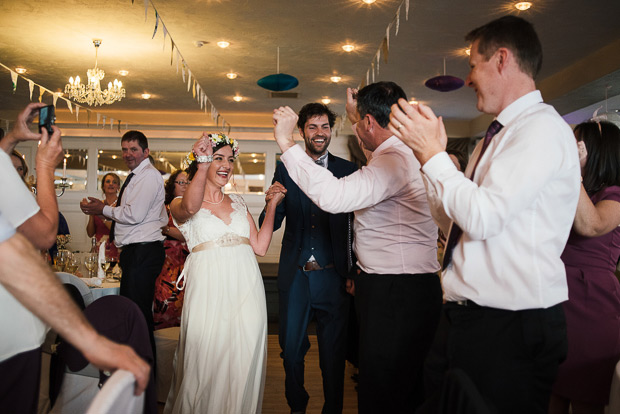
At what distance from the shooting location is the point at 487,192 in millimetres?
1255

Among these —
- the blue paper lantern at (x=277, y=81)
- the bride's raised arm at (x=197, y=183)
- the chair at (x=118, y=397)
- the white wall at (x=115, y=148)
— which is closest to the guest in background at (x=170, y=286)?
the bride's raised arm at (x=197, y=183)

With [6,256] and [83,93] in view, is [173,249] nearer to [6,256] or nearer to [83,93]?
[83,93]

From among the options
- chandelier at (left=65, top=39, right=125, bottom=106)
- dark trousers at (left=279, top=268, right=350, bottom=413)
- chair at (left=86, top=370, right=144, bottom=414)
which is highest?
chandelier at (left=65, top=39, right=125, bottom=106)

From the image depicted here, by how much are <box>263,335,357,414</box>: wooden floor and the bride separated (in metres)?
0.68

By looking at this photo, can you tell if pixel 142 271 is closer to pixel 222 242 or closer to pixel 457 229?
pixel 222 242

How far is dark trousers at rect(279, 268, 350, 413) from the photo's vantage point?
2.93 meters

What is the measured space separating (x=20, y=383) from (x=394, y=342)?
131 cm

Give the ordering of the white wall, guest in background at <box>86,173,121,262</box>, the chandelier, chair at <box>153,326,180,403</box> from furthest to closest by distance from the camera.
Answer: the white wall → the chandelier → guest in background at <box>86,173,121,262</box> → chair at <box>153,326,180,403</box>

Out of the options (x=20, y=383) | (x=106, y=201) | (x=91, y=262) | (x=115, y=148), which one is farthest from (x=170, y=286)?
(x=115, y=148)

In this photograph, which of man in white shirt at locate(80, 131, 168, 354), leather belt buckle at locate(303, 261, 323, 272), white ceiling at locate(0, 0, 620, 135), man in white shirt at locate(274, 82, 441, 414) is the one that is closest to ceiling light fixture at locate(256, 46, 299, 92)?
white ceiling at locate(0, 0, 620, 135)

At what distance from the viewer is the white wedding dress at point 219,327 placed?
2596 mm

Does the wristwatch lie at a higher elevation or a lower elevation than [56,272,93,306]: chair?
higher

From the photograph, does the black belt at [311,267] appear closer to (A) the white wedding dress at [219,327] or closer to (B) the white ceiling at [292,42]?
(A) the white wedding dress at [219,327]

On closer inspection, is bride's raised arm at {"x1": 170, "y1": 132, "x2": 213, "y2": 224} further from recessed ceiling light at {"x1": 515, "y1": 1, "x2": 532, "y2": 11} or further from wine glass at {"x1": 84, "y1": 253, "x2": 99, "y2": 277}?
recessed ceiling light at {"x1": 515, "y1": 1, "x2": 532, "y2": 11}
